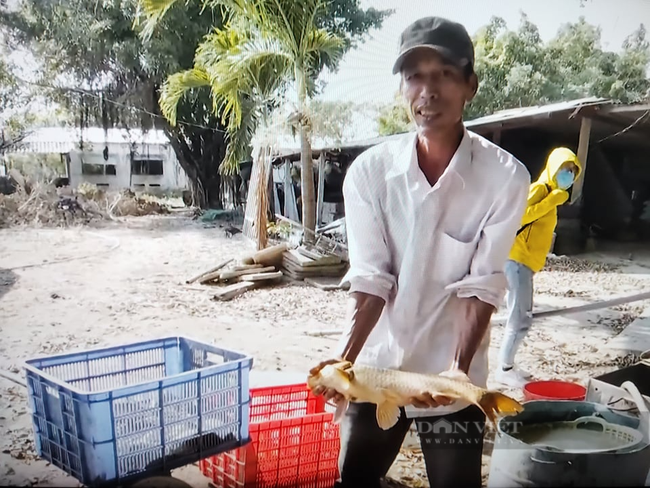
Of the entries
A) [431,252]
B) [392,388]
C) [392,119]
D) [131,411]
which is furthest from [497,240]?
[131,411]

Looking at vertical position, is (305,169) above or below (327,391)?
above

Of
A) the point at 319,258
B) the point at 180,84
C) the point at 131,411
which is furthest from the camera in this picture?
the point at 319,258

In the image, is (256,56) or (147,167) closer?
(256,56)

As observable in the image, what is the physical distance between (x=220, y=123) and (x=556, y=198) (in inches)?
52.2

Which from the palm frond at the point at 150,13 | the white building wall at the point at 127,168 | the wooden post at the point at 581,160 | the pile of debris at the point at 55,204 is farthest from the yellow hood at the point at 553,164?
the pile of debris at the point at 55,204

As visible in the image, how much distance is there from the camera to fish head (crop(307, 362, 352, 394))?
122 centimetres

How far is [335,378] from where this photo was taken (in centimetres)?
123

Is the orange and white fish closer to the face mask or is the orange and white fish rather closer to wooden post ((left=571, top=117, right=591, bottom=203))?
the face mask

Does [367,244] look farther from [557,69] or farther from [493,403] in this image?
[557,69]

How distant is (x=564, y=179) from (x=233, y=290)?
4.50 feet

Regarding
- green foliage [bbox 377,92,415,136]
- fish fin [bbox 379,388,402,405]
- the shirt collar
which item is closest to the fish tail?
fish fin [bbox 379,388,402,405]

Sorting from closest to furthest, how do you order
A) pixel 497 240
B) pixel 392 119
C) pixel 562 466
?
pixel 497 240
pixel 562 466
pixel 392 119

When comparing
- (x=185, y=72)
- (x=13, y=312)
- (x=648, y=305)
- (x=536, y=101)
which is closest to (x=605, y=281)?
(x=648, y=305)

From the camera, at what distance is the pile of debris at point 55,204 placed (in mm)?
2084
